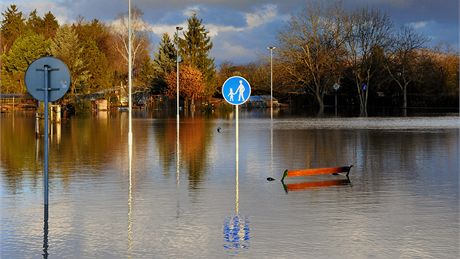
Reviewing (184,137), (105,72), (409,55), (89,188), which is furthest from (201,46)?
(89,188)

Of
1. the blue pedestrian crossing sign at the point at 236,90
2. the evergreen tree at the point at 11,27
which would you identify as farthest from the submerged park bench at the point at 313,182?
the evergreen tree at the point at 11,27

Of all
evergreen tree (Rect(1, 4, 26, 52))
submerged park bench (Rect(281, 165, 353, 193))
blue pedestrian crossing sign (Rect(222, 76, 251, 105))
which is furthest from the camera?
evergreen tree (Rect(1, 4, 26, 52))

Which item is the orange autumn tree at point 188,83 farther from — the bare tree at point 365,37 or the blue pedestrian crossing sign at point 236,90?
the blue pedestrian crossing sign at point 236,90

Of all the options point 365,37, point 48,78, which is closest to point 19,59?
point 365,37

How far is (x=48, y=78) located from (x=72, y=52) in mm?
87324

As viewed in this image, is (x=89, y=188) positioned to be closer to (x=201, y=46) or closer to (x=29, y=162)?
(x=29, y=162)

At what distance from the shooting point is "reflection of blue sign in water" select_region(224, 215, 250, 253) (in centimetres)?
914

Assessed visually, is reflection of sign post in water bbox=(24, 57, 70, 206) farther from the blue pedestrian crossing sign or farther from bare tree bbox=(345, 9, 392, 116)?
bare tree bbox=(345, 9, 392, 116)

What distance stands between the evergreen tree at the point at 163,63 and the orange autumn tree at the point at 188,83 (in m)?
3.63

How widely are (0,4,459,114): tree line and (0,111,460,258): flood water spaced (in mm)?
63281

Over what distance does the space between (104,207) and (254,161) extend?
9.25 metres

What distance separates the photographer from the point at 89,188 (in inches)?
587

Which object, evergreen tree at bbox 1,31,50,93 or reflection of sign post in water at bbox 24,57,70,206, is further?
evergreen tree at bbox 1,31,50,93

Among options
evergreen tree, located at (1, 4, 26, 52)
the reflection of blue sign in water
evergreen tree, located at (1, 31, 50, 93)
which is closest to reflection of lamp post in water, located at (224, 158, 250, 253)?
the reflection of blue sign in water
